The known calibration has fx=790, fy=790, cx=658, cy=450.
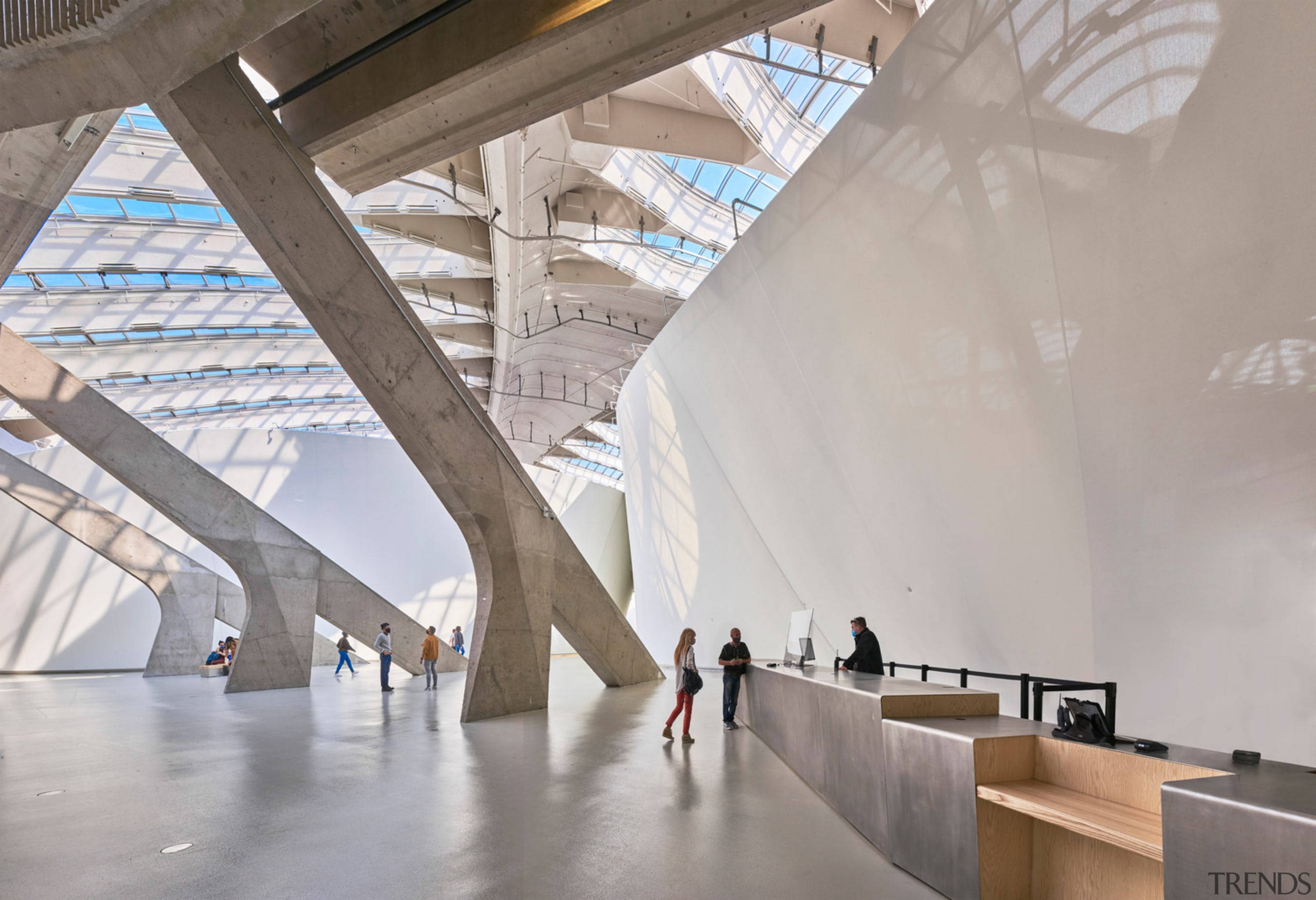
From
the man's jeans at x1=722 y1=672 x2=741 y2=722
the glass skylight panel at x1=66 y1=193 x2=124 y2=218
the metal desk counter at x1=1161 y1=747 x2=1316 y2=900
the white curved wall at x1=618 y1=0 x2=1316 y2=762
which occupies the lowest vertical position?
the man's jeans at x1=722 y1=672 x2=741 y2=722

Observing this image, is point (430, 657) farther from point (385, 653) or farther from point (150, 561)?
point (150, 561)

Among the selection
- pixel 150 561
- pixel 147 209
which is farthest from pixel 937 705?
pixel 150 561

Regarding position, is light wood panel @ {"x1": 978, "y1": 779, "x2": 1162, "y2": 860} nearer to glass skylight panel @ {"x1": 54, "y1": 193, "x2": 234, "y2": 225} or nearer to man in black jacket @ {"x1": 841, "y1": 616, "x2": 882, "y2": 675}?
man in black jacket @ {"x1": 841, "y1": 616, "x2": 882, "y2": 675}

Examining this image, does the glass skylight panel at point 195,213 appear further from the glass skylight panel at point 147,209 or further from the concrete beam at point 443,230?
the concrete beam at point 443,230

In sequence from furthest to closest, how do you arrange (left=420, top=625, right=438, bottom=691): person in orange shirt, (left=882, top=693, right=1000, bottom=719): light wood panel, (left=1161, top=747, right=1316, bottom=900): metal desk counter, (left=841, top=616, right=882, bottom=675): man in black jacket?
1. (left=420, top=625, right=438, bottom=691): person in orange shirt
2. (left=841, top=616, right=882, bottom=675): man in black jacket
3. (left=882, top=693, right=1000, bottom=719): light wood panel
4. (left=1161, top=747, right=1316, bottom=900): metal desk counter

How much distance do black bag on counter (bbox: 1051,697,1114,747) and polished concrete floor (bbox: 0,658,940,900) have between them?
122 centimetres

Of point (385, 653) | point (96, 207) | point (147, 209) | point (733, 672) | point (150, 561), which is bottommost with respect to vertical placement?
point (385, 653)

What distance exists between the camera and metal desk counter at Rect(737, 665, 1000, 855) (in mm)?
5496

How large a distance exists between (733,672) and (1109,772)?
25.5 ft

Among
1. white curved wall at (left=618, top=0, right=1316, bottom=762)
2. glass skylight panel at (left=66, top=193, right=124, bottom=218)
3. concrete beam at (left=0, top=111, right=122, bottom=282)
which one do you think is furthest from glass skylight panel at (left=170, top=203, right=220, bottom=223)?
white curved wall at (left=618, top=0, right=1316, bottom=762)

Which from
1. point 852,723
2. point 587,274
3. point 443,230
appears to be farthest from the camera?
point 587,274

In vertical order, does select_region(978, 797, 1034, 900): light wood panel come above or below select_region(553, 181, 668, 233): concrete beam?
below

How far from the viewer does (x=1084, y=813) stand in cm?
379

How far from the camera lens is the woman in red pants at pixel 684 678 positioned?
9992 mm
